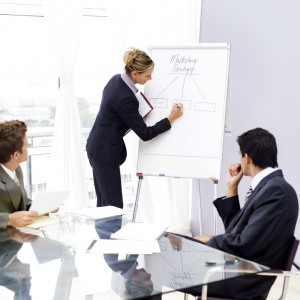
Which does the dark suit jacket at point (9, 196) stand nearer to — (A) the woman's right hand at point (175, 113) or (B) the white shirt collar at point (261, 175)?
(B) the white shirt collar at point (261, 175)

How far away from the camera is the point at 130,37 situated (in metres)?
4.74

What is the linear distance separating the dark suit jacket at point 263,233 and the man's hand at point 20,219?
87 cm

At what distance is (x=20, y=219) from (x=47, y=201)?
0.52ft

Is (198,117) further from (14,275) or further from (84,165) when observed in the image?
(14,275)

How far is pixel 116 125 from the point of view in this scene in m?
3.85

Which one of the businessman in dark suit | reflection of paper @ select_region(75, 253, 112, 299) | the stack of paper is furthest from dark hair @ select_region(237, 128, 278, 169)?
the stack of paper

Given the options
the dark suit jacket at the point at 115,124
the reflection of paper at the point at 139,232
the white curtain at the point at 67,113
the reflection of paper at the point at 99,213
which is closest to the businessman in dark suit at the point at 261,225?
the reflection of paper at the point at 139,232

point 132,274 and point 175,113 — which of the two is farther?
point 175,113

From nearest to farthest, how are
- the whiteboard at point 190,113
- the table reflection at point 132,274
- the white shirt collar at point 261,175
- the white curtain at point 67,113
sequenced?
the table reflection at point 132,274, the white shirt collar at point 261,175, the whiteboard at point 190,113, the white curtain at point 67,113

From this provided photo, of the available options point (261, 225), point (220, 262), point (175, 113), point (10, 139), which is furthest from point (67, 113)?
point (220, 262)

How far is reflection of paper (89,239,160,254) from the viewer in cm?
225

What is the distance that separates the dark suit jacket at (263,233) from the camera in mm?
2350

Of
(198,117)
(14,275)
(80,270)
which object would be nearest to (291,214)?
(80,270)

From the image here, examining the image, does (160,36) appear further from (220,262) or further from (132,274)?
(132,274)
